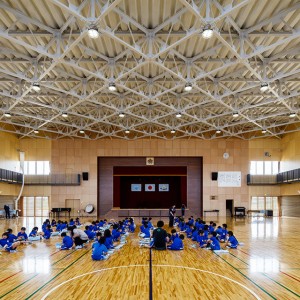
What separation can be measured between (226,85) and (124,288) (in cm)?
2115

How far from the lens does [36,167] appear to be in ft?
156

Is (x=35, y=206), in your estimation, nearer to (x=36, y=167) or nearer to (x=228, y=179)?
(x=36, y=167)

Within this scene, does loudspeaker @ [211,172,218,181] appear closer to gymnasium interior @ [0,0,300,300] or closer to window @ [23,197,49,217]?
gymnasium interior @ [0,0,300,300]

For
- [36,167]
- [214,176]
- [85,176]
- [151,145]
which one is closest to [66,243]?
[85,176]

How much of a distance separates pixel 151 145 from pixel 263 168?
16221mm

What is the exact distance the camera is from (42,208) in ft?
156

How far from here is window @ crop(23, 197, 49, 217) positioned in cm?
4756

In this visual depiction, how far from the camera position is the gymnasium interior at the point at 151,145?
40.7 ft

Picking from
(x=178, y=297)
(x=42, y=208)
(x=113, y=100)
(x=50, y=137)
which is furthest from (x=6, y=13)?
(x=42, y=208)

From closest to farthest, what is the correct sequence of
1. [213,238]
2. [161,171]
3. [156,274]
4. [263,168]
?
1. [156,274]
2. [213,238]
3. [161,171]
4. [263,168]

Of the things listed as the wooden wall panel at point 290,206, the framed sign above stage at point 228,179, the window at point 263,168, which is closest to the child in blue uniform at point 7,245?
the framed sign above stage at point 228,179

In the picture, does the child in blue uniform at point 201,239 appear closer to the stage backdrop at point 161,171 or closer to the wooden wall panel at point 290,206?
the stage backdrop at point 161,171

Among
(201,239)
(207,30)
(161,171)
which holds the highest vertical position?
(207,30)

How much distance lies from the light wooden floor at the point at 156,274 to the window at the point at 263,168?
29940 mm
